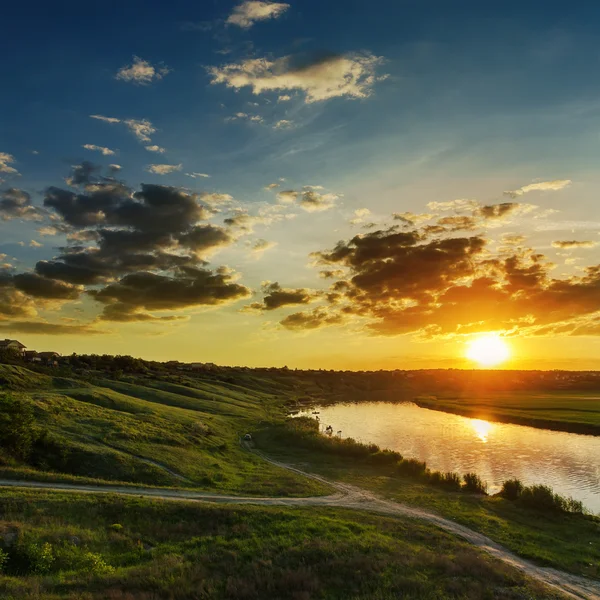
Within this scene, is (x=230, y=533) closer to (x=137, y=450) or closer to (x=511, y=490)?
(x=137, y=450)

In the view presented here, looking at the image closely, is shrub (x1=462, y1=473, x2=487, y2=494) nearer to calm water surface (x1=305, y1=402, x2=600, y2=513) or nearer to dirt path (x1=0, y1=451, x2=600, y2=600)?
calm water surface (x1=305, y1=402, x2=600, y2=513)

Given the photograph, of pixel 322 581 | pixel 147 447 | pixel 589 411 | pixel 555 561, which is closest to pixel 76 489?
pixel 147 447

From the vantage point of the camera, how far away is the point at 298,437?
77.2m

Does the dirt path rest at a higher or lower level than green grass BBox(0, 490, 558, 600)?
lower

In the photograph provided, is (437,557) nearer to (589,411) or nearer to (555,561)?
(555,561)

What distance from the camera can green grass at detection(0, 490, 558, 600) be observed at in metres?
22.0

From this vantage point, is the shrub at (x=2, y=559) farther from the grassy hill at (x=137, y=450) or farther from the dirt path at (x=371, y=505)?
the grassy hill at (x=137, y=450)

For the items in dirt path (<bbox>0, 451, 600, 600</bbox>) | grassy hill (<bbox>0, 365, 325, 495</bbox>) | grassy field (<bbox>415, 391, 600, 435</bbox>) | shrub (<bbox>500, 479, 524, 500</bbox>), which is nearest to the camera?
dirt path (<bbox>0, 451, 600, 600</bbox>)

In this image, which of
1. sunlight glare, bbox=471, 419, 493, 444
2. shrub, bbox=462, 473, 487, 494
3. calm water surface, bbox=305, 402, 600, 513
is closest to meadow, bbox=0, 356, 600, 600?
shrub, bbox=462, 473, 487, 494

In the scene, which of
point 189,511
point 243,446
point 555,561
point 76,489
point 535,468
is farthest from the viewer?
point 243,446

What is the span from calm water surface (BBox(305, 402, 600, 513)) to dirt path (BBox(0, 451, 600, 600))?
698 inches

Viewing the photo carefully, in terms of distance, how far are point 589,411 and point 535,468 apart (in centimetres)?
7234

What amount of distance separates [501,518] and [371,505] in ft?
36.7

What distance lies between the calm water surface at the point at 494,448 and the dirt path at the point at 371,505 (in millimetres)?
17718
